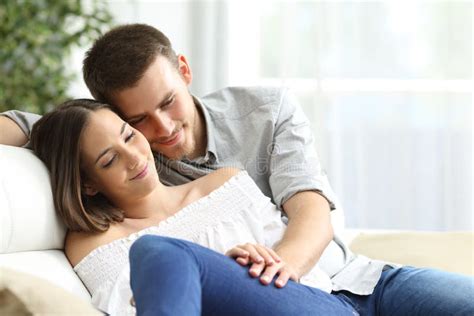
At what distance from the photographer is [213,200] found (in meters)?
1.65

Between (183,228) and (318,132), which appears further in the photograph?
(318,132)

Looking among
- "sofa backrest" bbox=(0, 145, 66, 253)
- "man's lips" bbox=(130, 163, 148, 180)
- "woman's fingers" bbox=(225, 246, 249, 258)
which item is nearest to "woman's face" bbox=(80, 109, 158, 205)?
"man's lips" bbox=(130, 163, 148, 180)

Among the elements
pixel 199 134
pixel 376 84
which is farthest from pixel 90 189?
pixel 376 84

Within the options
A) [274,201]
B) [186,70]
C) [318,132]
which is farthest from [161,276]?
[318,132]

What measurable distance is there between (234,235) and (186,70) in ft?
1.99

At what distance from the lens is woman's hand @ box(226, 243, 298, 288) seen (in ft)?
4.22

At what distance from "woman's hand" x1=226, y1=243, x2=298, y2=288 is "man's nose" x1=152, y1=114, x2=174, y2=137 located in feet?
1.66

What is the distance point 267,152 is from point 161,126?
0.28 metres

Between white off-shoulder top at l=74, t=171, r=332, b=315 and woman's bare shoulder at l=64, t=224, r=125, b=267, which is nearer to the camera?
white off-shoulder top at l=74, t=171, r=332, b=315

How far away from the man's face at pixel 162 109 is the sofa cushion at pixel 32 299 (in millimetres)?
782

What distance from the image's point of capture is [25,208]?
1.55 meters

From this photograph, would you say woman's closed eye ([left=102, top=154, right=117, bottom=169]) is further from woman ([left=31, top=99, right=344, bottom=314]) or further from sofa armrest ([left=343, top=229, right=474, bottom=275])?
sofa armrest ([left=343, top=229, right=474, bottom=275])

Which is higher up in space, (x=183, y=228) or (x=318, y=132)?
(x=183, y=228)

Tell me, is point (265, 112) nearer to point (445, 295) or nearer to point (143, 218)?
point (143, 218)
